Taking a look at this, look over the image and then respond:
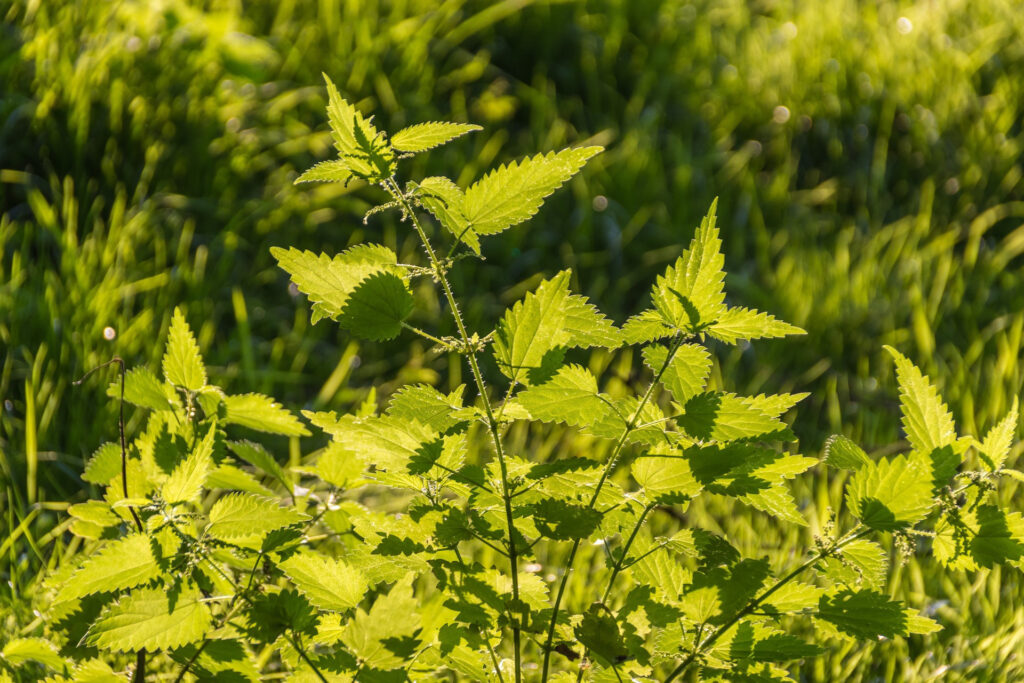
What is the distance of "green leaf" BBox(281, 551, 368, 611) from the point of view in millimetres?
1303

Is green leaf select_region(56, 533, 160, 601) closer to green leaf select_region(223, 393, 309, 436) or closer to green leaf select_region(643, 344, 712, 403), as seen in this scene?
green leaf select_region(223, 393, 309, 436)

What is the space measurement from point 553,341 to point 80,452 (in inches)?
64.0

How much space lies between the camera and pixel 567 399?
1.18 meters

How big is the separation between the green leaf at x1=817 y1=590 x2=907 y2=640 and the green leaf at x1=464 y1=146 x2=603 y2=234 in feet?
1.87

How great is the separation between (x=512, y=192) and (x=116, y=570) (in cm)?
64

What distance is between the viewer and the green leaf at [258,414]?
1459 millimetres

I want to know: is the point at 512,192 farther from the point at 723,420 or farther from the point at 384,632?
the point at 384,632

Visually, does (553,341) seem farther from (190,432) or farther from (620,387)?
(620,387)

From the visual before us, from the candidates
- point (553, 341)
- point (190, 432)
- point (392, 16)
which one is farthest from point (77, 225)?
point (553, 341)

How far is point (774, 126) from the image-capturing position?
3893 millimetres

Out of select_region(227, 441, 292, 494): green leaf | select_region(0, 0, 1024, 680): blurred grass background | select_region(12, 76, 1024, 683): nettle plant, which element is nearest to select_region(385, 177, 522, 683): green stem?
select_region(12, 76, 1024, 683): nettle plant

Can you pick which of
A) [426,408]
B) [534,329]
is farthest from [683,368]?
[426,408]

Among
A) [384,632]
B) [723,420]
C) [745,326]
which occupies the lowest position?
[384,632]

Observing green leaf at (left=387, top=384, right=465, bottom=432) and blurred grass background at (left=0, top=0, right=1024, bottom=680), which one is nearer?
green leaf at (left=387, top=384, right=465, bottom=432)
